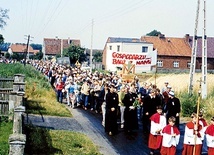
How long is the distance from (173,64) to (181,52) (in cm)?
238

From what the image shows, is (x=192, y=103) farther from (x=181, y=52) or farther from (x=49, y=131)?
(x=181, y=52)

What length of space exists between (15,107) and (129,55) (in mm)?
16115

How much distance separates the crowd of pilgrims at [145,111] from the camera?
1313cm

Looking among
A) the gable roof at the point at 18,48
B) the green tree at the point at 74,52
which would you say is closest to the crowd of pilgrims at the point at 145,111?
the green tree at the point at 74,52

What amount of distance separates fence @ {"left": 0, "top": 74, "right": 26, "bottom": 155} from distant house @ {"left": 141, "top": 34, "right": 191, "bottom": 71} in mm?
51498

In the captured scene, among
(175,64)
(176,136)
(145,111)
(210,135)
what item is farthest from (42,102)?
(175,64)

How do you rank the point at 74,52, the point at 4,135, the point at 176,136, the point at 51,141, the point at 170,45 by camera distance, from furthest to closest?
the point at 170,45 < the point at 74,52 < the point at 51,141 < the point at 4,135 < the point at 176,136

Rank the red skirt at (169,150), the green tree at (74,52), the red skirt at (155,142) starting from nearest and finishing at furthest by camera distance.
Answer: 1. the red skirt at (169,150)
2. the red skirt at (155,142)
3. the green tree at (74,52)

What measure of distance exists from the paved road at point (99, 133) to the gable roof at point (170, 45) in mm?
51908

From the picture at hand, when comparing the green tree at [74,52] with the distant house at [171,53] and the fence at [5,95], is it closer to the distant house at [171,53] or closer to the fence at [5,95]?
the distant house at [171,53]

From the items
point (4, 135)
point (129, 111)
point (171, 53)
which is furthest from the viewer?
point (171, 53)

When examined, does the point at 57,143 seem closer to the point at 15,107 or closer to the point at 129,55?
the point at 15,107

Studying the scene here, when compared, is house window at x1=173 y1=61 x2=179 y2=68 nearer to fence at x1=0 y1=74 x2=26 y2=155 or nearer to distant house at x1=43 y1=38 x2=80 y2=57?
distant house at x1=43 y1=38 x2=80 y2=57

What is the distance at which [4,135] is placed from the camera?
546 inches
